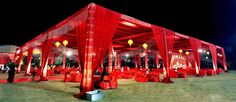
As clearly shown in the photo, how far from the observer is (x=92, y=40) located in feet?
20.3

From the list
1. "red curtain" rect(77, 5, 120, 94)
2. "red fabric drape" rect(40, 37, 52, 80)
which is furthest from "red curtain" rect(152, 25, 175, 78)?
"red fabric drape" rect(40, 37, 52, 80)

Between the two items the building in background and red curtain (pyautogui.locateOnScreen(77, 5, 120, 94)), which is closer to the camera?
red curtain (pyautogui.locateOnScreen(77, 5, 120, 94))

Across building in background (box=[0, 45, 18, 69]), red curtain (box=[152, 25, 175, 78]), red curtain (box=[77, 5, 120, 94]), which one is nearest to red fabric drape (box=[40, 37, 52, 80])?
red curtain (box=[77, 5, 120, 94])

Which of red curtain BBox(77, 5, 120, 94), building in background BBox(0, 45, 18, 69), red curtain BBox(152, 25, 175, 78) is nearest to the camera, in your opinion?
red curtain BBox(77, 5, 120, 94)

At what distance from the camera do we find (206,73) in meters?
16.3

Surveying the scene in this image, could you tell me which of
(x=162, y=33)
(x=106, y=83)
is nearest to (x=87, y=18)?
(x=106, y=83)

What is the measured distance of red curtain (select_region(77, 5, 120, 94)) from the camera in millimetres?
5992

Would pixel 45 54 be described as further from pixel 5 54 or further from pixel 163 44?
pixel 5 54

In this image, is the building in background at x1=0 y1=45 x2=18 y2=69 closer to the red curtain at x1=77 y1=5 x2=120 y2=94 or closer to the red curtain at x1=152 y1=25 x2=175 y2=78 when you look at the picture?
the red curtain at x1=77 y1=5 x2=120 y2=94

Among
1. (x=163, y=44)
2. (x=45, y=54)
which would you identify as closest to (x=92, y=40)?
(x=163, y=44)

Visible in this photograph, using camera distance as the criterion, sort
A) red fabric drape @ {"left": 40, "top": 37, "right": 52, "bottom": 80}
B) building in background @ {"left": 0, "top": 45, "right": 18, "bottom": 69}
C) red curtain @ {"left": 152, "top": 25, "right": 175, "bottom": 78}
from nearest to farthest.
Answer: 1. red curtain @ {"left": 152, "top": 25, "right": 175, "bottom": 78}
2. red fabric drape @ {"left": 40, "top": 37, "right": 52, "bottom": 80}
3. building in background @ {"left": 0, "top": 45, "right": 18, "bottom": 69}

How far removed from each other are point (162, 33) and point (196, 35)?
86.6 ft

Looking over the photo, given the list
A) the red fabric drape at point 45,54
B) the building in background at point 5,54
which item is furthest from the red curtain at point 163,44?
the building in background at point 5,54

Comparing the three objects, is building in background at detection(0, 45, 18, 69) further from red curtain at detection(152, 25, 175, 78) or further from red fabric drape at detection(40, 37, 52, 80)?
red curtain at detection(152, 25, 175, 78)
